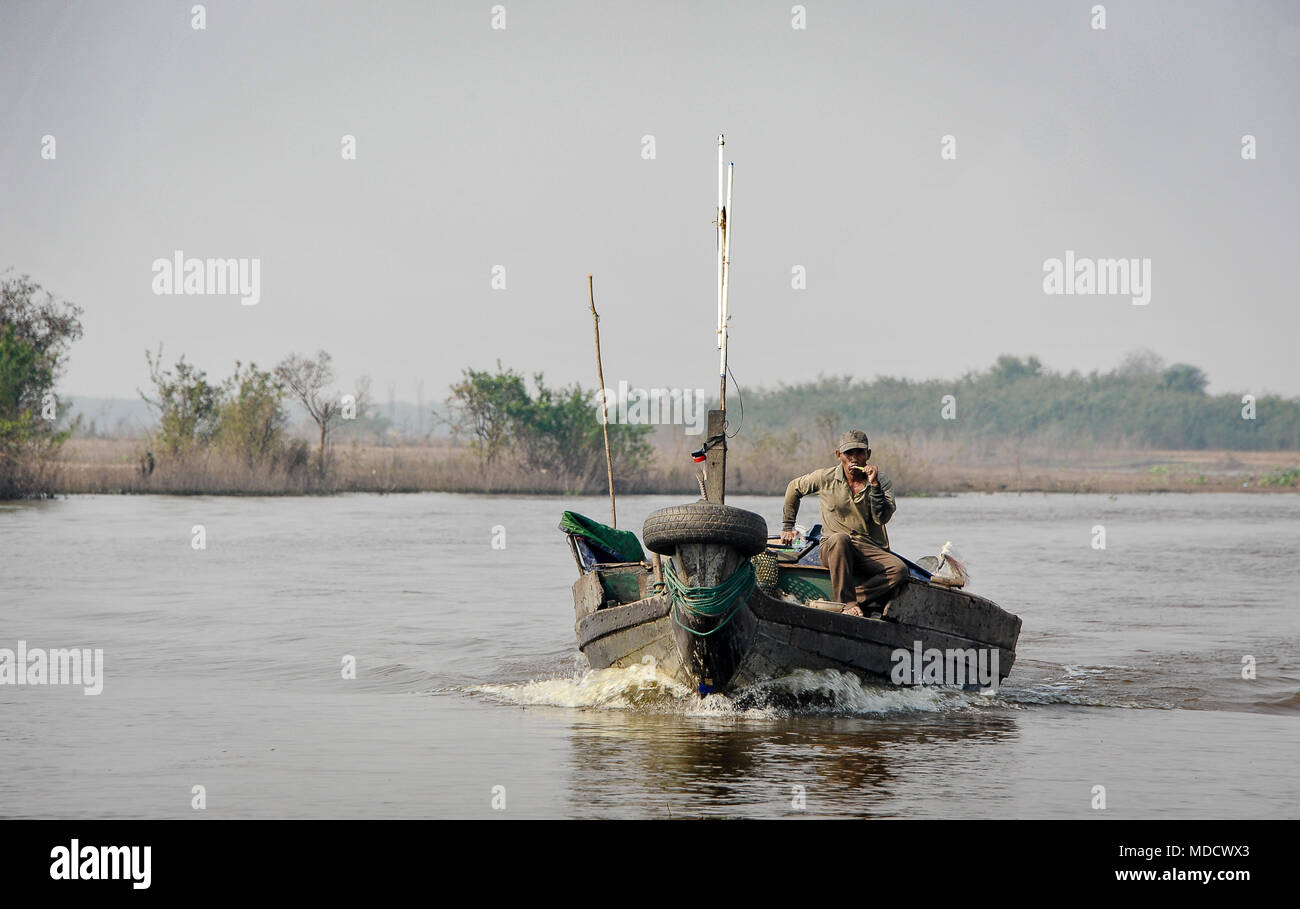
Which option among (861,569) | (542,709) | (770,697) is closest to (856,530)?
(861,569)

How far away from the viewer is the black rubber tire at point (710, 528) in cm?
916

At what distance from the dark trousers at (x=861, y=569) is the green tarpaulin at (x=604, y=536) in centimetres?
209

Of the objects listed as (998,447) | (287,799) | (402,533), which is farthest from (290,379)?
(998,447)

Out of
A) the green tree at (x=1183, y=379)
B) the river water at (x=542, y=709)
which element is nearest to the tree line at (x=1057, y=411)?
the green tree at (x=1183, y=379)

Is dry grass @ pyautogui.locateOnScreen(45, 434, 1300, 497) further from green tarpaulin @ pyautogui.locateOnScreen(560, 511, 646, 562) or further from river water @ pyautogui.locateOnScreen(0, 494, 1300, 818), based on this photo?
green tarpaulin @ pyautogui.locateOnScreen(560, 511, 646, 562)

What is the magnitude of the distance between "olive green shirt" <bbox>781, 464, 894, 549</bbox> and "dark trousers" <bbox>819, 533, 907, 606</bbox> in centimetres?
16

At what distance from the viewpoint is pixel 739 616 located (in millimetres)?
9586

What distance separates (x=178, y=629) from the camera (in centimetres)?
1487

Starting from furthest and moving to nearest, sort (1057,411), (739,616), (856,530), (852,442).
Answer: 1. (1057,411)
2. (856,530)
3. (852,442)
4. (739,616)

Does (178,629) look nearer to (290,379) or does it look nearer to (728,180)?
(728,180)

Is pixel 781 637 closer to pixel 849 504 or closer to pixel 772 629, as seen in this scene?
pixel 772 629

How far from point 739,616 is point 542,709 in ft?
6.33

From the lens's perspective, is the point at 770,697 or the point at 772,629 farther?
the point at 770,697
